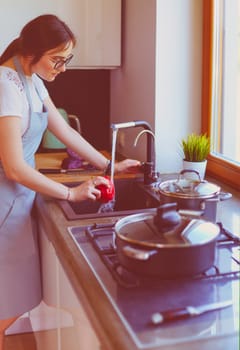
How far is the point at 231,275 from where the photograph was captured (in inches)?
54.4

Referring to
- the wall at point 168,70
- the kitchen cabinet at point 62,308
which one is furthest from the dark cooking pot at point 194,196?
the wall at point 168,70

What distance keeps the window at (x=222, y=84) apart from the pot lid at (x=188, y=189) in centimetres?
56

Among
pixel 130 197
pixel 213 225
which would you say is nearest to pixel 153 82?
pixel 130 197

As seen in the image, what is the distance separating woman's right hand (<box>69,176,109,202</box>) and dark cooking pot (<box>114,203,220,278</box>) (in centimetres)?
55

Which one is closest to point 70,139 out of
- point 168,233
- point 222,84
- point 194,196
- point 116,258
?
point 222,84

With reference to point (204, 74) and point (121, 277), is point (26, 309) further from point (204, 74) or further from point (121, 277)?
point (204, 74)

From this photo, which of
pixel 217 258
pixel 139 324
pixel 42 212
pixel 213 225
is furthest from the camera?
pixel 42 212

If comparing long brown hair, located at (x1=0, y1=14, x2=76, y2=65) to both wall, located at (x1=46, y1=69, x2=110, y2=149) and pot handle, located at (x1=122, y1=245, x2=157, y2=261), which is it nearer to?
pot handle, located at (x1=122, y1=245, x2=157, y2=261)

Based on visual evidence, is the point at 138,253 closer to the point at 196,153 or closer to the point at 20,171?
the point at 20,171

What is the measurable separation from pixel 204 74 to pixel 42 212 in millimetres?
889

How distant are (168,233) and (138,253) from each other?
0.11m

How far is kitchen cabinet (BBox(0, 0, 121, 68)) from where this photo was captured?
2.61m

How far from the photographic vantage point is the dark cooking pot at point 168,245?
49.4 inches

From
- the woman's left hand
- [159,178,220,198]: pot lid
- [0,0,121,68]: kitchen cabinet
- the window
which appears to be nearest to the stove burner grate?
[159,178,220,198]: pot lid
